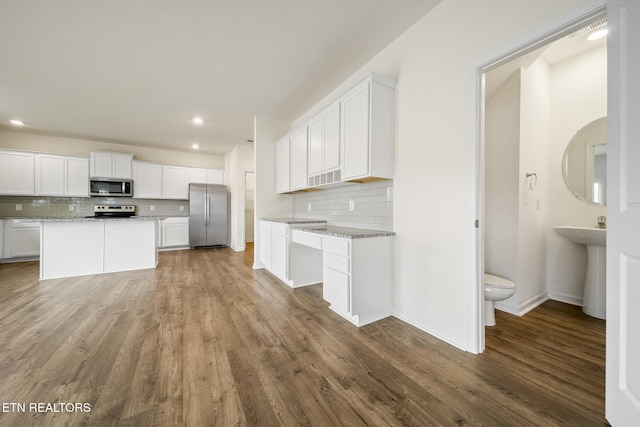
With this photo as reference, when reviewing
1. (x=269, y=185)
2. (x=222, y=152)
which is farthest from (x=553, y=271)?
(x=222, y=152)

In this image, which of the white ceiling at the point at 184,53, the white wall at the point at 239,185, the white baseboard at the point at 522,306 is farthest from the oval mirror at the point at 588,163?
the white wall at the point at 239,185

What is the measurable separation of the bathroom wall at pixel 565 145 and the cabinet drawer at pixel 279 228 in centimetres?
329

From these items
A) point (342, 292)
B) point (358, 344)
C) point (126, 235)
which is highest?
point (126, 235)

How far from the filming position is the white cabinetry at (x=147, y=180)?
599 centimetres

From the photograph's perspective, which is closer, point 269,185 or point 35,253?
point 269,185

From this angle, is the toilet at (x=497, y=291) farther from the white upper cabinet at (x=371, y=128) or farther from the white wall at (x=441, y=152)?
the white upper cabinet at (x=371, y=128)

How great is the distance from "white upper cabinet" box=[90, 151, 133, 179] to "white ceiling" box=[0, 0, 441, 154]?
1.26 m

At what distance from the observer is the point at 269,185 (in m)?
4.44

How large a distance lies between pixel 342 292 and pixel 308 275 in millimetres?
1208

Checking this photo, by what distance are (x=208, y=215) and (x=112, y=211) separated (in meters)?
2.05

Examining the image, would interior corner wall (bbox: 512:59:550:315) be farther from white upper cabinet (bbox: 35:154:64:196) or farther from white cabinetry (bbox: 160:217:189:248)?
white upper cabinet (bbox: 35:154:64:196)

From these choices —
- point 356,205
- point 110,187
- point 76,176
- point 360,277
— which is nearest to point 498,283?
point 360,277

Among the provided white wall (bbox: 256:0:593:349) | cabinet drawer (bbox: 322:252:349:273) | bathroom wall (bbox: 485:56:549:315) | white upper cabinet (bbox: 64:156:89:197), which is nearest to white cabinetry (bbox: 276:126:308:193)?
cabinet drawer (bbox: 322:252:349:273)

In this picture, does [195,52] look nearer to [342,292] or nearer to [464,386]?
[342,292]
